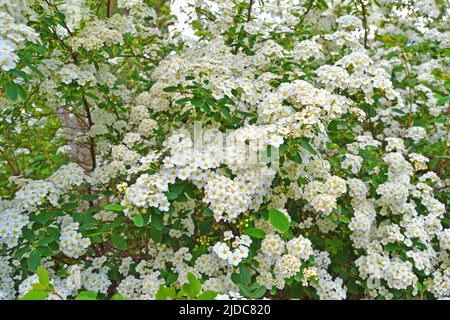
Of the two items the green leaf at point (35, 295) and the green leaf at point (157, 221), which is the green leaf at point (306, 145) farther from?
the green leaf at point (35, 295)

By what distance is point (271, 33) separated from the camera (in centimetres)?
331

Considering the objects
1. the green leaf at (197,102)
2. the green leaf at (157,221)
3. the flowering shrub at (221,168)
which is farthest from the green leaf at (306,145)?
the green leaf at (157,221)

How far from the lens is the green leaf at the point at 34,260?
7.60 feet

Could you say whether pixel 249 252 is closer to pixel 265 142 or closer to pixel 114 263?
pixel 265 142

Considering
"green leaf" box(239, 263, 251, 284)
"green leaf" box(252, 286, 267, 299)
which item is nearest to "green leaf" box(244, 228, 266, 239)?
"green leaf" box(239, 263, 251, 284)

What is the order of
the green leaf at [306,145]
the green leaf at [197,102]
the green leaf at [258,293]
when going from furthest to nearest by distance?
the green leaf at [197,102], the green leaf at [306,145], the green leaf at [258,293]

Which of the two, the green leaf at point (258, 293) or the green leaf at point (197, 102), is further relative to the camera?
the green leaf at point (197, 102)

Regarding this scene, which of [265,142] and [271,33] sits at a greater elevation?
[271,33]

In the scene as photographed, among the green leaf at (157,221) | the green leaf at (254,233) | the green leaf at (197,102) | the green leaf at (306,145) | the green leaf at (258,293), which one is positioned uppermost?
the green leaf at (197,102)

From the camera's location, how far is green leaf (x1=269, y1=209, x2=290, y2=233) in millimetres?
2281

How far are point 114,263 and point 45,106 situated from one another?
4.57 ft

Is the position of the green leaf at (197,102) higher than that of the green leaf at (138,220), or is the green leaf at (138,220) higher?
the green leaf at (197,102)

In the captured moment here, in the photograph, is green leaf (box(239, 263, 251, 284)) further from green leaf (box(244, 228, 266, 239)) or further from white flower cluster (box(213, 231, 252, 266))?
green leaf (box(244, 228, 266, 239))
